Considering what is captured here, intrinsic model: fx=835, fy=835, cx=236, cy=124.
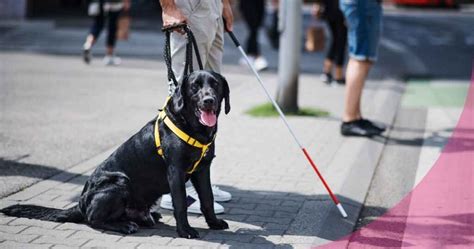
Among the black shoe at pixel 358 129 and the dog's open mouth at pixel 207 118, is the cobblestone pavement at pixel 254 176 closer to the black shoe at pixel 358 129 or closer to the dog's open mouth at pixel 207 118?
the black shoe at pixel 358 129

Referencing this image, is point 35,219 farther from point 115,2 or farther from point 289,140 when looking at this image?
point 115,2

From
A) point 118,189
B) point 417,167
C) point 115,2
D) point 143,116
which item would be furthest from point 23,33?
point 118,189

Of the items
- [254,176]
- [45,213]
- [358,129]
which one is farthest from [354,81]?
[45,213]

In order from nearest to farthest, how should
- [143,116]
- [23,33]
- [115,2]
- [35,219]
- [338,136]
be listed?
[35,219] < [338,136] < [143,116] < [115,2] < [23,33]

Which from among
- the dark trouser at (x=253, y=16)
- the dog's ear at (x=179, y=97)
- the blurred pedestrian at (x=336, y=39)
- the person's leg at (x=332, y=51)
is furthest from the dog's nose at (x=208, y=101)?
the dark trouser at (x=253, y=16)

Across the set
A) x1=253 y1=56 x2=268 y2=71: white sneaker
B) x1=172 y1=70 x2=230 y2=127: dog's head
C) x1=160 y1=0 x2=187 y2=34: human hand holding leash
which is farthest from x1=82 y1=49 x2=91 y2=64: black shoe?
x1=172 y1=70 x2=230 y2=127: dog's head

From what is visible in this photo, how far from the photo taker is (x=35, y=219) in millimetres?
5305

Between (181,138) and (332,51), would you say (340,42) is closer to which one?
(332,51)

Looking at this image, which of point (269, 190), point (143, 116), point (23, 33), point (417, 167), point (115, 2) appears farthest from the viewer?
point (23, 33)

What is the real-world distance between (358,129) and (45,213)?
377 cm

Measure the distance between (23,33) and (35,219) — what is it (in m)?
14.1
